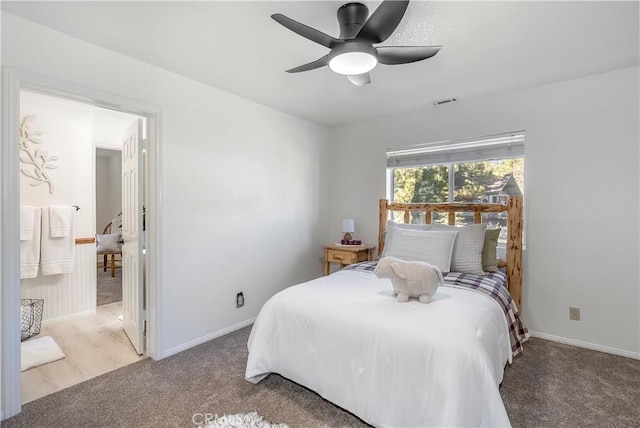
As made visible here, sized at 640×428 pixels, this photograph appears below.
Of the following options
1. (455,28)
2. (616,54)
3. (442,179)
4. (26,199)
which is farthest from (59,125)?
(616,54)

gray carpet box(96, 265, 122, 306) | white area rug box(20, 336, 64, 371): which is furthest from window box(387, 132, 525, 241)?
gray carpet box(96, 265, 122, 306)

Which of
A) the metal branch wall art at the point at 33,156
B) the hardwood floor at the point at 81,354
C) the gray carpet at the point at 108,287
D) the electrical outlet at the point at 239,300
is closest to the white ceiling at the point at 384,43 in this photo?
the metal branch wall art at the point at 33,156

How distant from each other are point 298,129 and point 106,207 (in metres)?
5.60

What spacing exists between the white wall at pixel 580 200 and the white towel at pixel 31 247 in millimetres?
4482

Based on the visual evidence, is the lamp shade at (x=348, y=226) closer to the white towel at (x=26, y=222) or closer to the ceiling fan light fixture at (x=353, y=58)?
the ceiling fan light fixture at (x=353, y=58)

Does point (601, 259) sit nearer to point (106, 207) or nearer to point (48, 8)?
point (48, 8)

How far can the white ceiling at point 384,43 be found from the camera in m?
1.78

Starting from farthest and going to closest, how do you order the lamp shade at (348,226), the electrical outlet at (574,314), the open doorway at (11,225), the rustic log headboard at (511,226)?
1. the lamp shade at (348,226)
2. the rustic log headboard at (511,226)
3. the electrical outlet at (574,314)
4. the open doorway at (11,225)

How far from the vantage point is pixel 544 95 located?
2.89m

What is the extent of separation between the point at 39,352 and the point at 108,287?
2291 millimetres

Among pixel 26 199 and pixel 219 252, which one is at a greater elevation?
pixel 26 199

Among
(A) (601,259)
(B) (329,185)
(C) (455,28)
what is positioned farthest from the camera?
(B) (329,185)

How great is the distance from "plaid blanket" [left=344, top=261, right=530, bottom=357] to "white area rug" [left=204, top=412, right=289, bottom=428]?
5.08 feet

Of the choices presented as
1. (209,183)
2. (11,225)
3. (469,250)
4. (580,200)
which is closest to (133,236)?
(209,183)
